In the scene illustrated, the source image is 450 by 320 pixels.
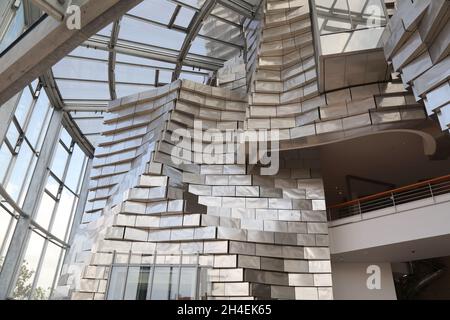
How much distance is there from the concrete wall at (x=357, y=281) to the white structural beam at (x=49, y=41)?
1130 cm

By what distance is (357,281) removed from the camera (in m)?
12.9

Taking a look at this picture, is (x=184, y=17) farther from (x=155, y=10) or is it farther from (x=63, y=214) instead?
(x=63, y=214)

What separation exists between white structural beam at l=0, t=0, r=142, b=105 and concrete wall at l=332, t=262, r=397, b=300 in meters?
11.3

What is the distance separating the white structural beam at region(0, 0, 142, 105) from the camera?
538cm

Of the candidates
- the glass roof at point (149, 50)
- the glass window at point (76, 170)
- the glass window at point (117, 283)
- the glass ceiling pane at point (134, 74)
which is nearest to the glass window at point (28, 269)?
the glass window at point (76, 170)

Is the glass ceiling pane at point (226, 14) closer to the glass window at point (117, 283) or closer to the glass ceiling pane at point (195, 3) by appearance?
the glass ceiling pane at point (195, 3)

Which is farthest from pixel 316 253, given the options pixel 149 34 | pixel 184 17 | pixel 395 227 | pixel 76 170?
pixel 76 170

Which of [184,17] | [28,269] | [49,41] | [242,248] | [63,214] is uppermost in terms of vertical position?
[184,17]

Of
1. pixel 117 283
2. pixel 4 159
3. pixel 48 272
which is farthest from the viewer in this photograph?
pixel 48 272

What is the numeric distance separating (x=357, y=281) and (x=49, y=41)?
1228cm

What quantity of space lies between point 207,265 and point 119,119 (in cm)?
791

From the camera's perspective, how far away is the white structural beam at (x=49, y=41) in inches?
212

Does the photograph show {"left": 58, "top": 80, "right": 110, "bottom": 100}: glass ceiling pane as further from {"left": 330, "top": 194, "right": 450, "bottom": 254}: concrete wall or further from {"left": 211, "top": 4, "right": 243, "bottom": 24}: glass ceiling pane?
{"left": 330, "top": 194, "right": 450, "bottom": 254}: concrete wall
